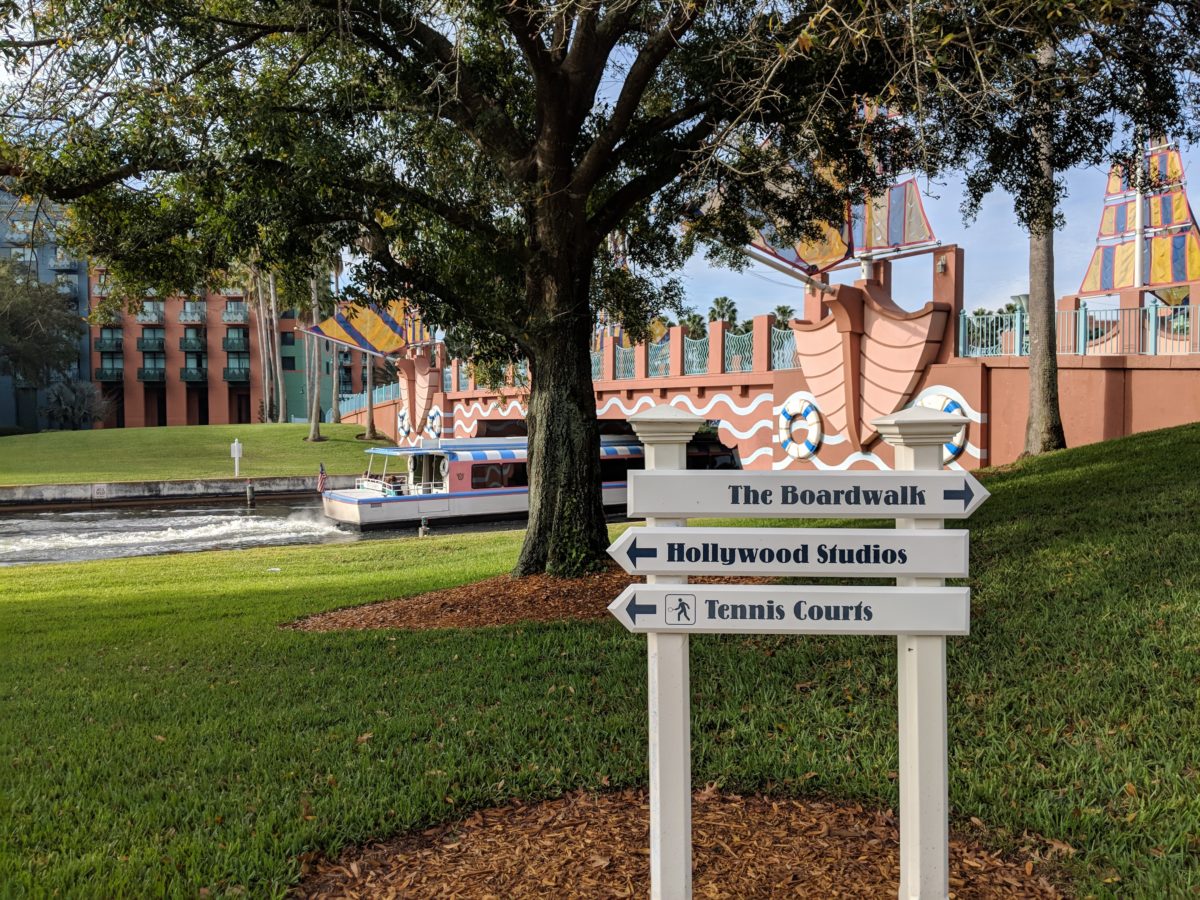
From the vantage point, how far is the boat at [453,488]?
25156 mm

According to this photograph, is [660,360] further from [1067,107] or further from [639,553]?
[639,553]

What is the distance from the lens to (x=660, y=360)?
2991 cm

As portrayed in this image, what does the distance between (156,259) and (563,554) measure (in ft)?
19.5

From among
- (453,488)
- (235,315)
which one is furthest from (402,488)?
(235,315)

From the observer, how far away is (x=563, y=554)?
30.3 feet

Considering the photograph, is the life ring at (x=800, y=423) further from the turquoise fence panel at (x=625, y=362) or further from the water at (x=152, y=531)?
the water at (x=152, y=531)

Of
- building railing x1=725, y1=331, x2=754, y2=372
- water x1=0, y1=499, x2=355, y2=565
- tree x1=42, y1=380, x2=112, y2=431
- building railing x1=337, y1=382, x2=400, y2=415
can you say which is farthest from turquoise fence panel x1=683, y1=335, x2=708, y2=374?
tree x1=42, y1=380, x2=112, y2=431

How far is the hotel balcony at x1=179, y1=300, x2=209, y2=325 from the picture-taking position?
71000 millimetres

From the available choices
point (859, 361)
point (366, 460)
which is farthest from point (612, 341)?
point (366, 460)

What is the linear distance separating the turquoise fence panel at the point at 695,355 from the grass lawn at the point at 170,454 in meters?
20.0

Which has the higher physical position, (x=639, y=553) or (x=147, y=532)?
(x=639, y=553)

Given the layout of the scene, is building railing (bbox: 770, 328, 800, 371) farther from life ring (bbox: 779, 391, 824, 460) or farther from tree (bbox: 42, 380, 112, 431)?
tree (bbox: 42, 380, 112, 431)

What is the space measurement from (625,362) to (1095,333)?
16.1 metres

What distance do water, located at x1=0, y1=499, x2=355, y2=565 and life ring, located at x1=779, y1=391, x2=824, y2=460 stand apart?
1209 cm
